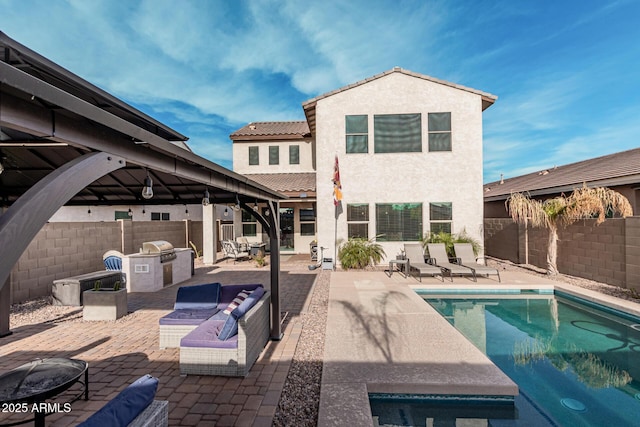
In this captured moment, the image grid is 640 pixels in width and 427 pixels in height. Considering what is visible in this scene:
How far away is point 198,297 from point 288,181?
33.6ft

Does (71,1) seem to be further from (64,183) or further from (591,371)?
(591,371)

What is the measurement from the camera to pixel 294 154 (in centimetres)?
1764

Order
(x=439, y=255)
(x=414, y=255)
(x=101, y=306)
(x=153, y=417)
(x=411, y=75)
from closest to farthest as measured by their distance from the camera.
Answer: (x=153, y=417)
(x=101, y=306)
(x=439, y=255)
(x=414, y=255)
(x=411, y=75)

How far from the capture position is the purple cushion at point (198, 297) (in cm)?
603

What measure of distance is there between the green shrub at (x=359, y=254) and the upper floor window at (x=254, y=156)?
27.5 ft

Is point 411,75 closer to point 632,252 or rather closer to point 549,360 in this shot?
point 632,252

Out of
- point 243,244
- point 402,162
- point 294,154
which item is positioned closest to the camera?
point 402,162

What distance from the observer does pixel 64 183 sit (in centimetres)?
170

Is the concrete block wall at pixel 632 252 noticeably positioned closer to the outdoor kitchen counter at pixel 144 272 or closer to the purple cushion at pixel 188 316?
the purple cushion at pixel 188 316

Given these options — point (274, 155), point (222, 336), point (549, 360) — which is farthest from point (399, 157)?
point (222, 336)

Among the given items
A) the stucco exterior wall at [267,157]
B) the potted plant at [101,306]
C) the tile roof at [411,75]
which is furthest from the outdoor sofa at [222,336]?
the stucco exterior wall at [267,157]

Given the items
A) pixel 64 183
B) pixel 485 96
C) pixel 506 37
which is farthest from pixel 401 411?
pixel 506 37

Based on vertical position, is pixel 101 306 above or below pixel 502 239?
below

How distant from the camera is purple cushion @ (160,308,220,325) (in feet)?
17.1
